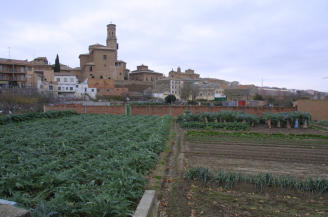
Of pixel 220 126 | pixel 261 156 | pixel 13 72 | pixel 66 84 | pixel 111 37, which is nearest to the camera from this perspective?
pixel 261 156

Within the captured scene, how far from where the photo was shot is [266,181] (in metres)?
5.34

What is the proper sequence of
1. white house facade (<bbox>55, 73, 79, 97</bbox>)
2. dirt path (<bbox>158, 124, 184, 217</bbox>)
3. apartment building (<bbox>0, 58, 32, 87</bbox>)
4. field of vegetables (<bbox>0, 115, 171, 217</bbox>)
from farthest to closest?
white house facade (<bbox>55, 73, 79, 97</bbox>) < apartment building (<bbox>0, 58, 32, 87</bbox>) < dirt path (<bbox>158, 124, 184, 217</bbox>) < field of vegetables (<bbox>0, 115, 171, 217</bbox>)

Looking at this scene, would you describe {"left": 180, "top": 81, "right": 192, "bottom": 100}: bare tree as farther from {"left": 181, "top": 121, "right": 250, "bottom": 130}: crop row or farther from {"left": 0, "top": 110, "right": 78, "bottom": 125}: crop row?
{"left": 181, "top": 121, "right": 250, "bottom": 130}: crop row

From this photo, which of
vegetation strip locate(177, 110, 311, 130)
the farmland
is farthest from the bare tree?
the farmland

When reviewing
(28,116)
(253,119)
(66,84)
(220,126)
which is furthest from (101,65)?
(253,119)

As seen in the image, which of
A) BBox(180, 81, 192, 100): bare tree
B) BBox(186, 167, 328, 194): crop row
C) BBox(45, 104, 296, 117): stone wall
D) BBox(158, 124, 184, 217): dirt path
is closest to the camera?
BBox(158, 124, 184, 217): dirt path

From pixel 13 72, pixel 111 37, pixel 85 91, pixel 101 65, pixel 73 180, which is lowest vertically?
pixel 73 180

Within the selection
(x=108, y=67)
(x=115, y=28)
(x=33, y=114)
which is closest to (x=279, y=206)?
(x=33, y=114)

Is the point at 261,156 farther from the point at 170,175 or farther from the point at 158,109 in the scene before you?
the point at 158,109

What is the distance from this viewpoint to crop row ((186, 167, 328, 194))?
5.12 metres

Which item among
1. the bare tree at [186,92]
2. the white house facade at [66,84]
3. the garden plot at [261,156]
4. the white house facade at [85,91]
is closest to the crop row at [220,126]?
the garden plot at [261,156]

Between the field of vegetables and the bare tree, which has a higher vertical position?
the bare tree

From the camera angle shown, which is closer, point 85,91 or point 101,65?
point 85,91

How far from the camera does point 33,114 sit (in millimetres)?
18500
